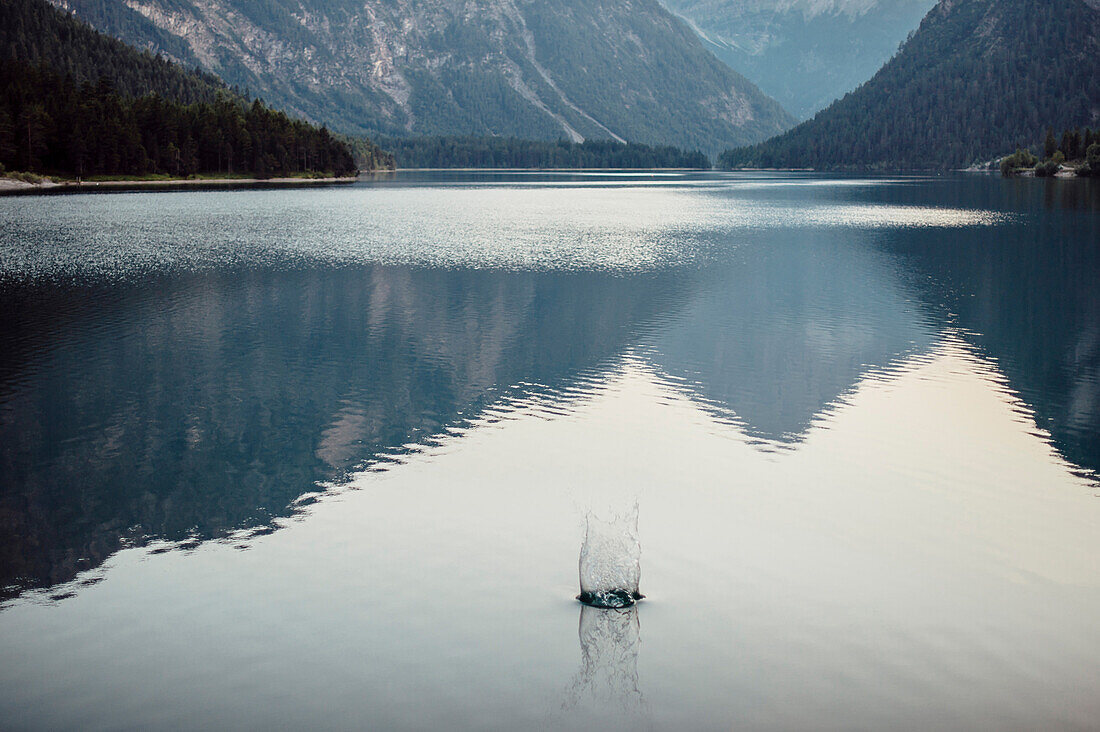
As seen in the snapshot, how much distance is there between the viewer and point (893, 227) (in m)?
86.2

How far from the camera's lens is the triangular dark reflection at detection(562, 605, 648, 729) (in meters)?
11.8

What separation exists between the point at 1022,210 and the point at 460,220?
5824 cm

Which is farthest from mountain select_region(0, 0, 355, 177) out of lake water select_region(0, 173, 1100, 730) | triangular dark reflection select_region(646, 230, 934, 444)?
triangular dark reflection select_region(646, 230, 934, 444)

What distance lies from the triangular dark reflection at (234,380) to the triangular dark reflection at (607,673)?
7.51 meters

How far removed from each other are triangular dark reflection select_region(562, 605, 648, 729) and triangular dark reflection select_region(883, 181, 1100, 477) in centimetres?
1314

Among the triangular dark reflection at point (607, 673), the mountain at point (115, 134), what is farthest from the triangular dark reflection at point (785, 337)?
the mountain at point (115, 134)

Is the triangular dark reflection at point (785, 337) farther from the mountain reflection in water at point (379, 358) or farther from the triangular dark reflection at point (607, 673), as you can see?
the triangular dark reflection at point (607, 673)

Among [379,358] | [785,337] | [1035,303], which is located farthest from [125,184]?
[1035,303]

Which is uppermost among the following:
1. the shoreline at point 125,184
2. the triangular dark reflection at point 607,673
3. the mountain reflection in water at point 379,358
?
the shoreline at point 125,184

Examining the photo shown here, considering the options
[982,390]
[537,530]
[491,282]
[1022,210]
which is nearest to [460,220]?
[491,282]

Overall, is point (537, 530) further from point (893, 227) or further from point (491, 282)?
point (893, 227)

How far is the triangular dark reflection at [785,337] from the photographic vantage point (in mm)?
27639

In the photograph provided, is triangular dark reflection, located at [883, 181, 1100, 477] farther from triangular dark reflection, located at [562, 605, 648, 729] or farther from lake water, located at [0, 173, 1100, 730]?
triangular dark reflection, located at [562, 605, 648, 729]

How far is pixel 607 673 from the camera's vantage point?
12641 millimetres
